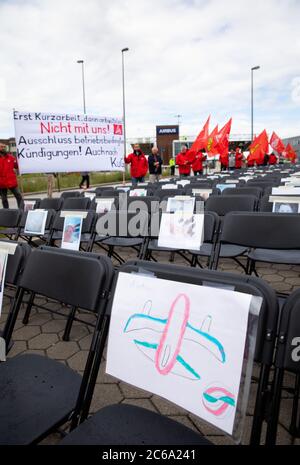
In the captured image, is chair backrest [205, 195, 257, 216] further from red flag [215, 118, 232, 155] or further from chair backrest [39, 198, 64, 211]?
red flag [215, 118, 232, 155]

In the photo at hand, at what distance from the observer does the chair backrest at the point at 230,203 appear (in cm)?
378

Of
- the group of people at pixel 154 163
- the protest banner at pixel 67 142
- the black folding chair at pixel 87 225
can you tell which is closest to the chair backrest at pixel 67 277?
the black folding chair at pixel 87 225

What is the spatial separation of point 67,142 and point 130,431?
7.17 m

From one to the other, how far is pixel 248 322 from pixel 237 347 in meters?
0.09

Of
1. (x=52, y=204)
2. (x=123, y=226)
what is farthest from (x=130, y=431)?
(x=52, y=204)

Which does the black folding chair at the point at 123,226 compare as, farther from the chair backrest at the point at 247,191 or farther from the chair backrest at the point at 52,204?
the chair backrest at the point at 247,191

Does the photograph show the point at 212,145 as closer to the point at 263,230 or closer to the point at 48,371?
the point at 263,230

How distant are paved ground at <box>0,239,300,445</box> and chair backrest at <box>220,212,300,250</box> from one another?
919 millimetres

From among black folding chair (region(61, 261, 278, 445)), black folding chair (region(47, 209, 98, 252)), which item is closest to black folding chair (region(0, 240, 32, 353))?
black folding chair (region(61, 261, 278, 445))

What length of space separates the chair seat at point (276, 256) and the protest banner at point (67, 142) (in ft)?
18.0

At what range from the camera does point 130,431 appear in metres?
1.13

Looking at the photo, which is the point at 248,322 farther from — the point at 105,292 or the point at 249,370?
the point at 105,292

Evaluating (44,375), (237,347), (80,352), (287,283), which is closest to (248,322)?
(237,347)

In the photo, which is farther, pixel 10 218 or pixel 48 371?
pixel 10 218
